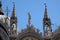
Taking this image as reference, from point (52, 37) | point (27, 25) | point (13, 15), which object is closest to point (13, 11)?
point (13, 15)

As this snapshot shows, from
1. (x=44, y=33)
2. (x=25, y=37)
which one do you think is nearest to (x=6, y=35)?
(x=25, y=37)

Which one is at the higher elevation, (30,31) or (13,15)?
(13,15)

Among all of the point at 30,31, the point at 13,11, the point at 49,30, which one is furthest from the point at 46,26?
the point at 13,11

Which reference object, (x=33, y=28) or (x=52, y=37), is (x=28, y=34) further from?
(x=52, y=37)

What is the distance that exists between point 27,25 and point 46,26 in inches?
131

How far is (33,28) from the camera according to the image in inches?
1326

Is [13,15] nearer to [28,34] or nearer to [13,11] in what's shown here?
[13,11]

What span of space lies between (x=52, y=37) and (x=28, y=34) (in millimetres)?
3362

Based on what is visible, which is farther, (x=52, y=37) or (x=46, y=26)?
(x=46, y=26)

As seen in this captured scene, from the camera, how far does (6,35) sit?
3394 centimetres

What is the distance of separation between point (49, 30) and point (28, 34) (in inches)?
132

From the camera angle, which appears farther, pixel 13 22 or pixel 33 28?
pixel 13 22

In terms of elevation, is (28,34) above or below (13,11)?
below

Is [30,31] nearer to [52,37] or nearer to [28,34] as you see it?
[28,34]
